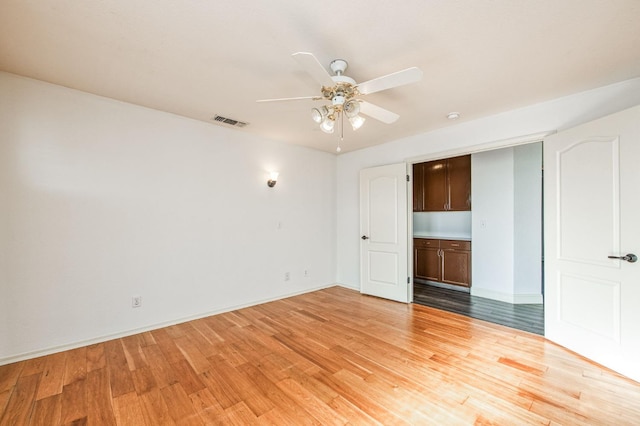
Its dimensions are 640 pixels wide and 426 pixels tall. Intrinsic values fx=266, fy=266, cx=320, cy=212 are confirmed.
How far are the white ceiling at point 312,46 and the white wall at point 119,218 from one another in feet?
1.33

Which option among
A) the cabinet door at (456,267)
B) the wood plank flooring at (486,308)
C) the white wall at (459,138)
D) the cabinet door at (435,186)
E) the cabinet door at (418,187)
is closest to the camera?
the white wall at (459,138)

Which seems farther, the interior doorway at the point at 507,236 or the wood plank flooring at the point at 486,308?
the interior doorway at the point at 507,236

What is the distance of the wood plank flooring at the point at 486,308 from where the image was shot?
3.31 meters

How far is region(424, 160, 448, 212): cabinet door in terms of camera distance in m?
5.02

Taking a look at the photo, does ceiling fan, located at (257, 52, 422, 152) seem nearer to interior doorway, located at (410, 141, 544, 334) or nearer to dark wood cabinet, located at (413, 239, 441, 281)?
interior doorway, located at (410, 141, 544, 334)

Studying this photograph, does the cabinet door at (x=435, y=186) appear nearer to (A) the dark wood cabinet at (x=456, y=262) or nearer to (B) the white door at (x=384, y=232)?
(A) the dark wood cabinet at (x=456, y=262)

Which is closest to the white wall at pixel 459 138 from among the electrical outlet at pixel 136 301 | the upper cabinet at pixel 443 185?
the upper cabinet at pixel 443 185

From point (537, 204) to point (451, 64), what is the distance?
10.1 ft

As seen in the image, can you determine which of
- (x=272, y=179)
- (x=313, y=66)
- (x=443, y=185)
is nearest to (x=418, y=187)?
(x=443, y=185)

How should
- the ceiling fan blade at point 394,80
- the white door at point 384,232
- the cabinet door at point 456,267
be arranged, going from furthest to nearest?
the cabinet door at point 456,267 < the white door at point 384,232 < the ceiling fan blade at point 394,80

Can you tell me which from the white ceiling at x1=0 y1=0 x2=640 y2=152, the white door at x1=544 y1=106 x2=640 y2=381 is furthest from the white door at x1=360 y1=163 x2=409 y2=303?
the white door at x1=544 y1=106 x2=640 y2=381

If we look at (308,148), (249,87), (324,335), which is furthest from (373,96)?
(324,335)

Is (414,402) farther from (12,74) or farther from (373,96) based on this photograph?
(12,74)

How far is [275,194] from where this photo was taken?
171 inches
